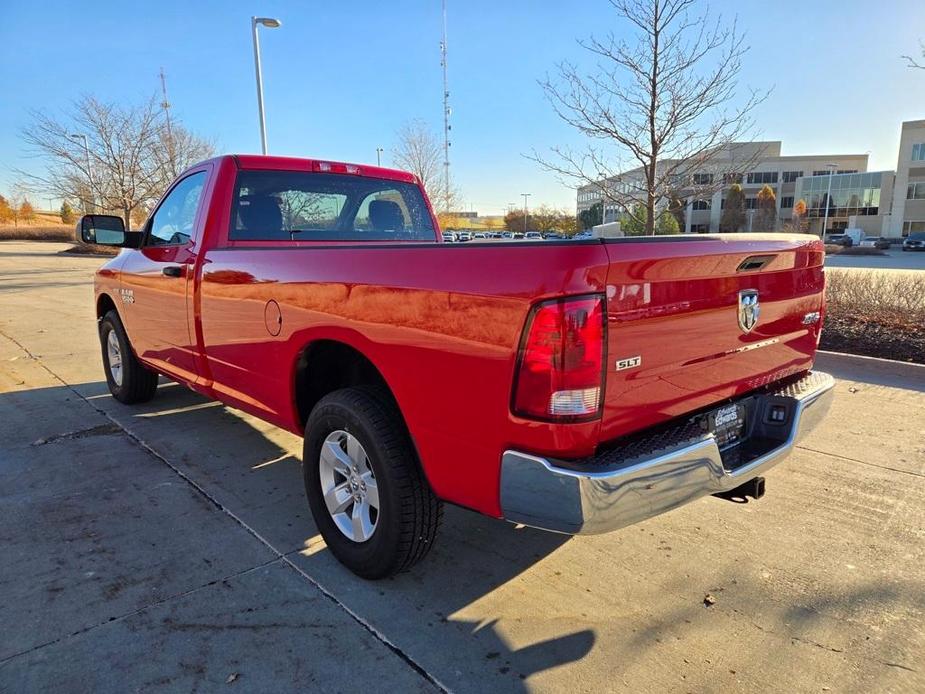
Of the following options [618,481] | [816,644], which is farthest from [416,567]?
[816,644]

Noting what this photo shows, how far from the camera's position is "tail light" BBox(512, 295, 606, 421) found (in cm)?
191

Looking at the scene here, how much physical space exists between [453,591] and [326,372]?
1.32 metres

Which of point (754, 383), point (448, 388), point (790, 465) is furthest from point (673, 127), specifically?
point (448, 388)

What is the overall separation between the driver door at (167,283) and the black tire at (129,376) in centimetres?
27

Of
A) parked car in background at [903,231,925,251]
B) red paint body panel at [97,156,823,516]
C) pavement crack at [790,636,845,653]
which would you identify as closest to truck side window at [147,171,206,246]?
red paint body panel at [97,156,823,516]

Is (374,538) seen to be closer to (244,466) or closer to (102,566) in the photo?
(102,566)

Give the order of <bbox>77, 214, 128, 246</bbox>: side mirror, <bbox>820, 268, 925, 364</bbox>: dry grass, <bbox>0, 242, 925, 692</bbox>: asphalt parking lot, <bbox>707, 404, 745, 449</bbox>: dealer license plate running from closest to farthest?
<bbox>0, 242, 925, 692</bbox>: asphalt parking lot < <bbox>707, 404, 745, 449</bbox>: dealer license plate < <bbox>77, 214, 128, 246</bbox>: side mirror < <bbox>820, 268, 925, 364</bbox>: dry grass

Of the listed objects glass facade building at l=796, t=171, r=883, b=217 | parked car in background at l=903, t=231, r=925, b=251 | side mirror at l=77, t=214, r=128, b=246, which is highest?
glass facade building at l=796, t=171, r=883, b=217

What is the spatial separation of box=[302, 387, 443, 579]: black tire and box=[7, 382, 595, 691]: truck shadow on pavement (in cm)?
18

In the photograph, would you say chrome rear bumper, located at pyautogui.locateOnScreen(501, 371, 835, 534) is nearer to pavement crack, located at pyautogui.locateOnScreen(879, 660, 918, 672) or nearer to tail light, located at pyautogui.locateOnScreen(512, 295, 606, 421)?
tail light, located at pyautogui.locateOnScreen(512, 295, 606, 421)

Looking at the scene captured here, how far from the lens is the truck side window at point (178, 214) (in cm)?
417

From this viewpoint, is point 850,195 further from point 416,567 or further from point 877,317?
point 416,567

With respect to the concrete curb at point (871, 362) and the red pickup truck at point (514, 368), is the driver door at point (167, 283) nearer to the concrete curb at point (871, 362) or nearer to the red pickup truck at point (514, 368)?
the red pickup truck at point (514, 368)

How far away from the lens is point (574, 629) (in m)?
2.44
